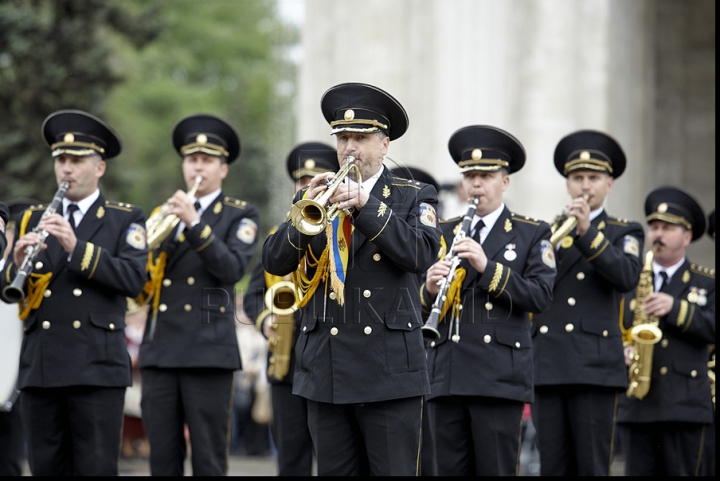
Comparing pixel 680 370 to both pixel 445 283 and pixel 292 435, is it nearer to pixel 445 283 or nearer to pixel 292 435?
pixel 445 283

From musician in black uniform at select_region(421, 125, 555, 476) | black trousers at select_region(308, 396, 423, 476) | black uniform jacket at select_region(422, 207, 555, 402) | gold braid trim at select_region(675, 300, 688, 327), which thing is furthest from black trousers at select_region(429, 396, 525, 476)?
gold braid trim at select_region(675, 300, 688, 327)

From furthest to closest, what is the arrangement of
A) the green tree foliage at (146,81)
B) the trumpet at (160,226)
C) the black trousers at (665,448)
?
1. the green tree foliage at (146,81)
2. the black trousers at (665,448)
3. the trumpet at (160,226)

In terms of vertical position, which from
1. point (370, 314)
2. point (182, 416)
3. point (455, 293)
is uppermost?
point (455, 293)

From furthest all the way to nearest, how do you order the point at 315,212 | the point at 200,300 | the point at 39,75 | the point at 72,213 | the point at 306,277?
the point at 39,75 → the point at 200,300 → the point at 72,213 → the point at 306,277 → the point at 315,212

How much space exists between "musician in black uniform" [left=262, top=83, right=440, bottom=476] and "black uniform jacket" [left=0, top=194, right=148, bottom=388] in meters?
1.69

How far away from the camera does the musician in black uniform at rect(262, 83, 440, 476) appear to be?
548 cm

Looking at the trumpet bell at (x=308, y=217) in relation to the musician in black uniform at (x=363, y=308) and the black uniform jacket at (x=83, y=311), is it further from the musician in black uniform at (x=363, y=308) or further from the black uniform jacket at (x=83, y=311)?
the black uniform jacket at (x=83, y=311)

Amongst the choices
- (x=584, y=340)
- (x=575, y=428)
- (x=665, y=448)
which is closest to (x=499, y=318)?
(x=584, y=340)

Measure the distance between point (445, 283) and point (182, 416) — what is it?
8.11 feet

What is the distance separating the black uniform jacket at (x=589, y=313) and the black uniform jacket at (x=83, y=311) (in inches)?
117

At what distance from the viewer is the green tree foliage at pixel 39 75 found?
16.8 m

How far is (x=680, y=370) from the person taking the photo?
8430 millimetres

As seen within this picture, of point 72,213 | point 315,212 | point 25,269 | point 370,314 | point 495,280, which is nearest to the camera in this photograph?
point 315,212

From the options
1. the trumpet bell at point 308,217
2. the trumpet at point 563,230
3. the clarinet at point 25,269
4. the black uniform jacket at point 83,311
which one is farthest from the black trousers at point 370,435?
the trumpet at point 563,230
